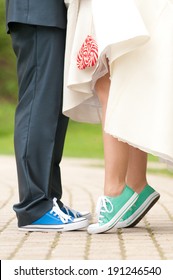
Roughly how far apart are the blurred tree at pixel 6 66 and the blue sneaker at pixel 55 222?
29.1 meters

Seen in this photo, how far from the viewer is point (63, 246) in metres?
4.18

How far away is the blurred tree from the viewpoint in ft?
112

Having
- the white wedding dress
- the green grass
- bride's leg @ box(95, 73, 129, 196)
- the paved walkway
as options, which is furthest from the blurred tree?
the white wedding dress

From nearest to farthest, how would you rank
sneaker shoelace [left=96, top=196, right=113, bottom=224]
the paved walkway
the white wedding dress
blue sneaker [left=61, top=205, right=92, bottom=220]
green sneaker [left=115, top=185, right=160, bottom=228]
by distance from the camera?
1. the paved walkway
2. the white wedding dress
3. sneaker shoelace [left=96, top=196, right=113, bottom=224]
4. green sneaker [left=115, top=185, right=160, bottom=228]
5. blue sneaker [left=61, top=205, right=92, bottom=220]

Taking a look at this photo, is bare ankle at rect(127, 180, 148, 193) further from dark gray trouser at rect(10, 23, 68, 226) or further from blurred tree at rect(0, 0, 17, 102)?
blurred tree at rect(0, 0, 17, 102)

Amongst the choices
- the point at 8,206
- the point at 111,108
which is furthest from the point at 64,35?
the point at 8,206

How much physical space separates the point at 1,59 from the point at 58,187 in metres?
31.4

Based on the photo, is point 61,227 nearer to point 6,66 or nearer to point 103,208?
point 103,208

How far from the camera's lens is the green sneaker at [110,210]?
452 cm

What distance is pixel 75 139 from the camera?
25.5m

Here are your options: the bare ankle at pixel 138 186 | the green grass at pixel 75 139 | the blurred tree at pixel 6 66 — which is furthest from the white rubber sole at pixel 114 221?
the blurred tree at pixel 6 66

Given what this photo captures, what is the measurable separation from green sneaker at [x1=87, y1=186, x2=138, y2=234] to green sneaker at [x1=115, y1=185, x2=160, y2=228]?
77mm

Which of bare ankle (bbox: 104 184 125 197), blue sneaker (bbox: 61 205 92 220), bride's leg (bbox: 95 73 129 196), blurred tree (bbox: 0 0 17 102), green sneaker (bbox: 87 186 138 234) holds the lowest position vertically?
blurred tree (bbox: 0 0 17 102)

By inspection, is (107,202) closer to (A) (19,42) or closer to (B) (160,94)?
(B) (160,94)
